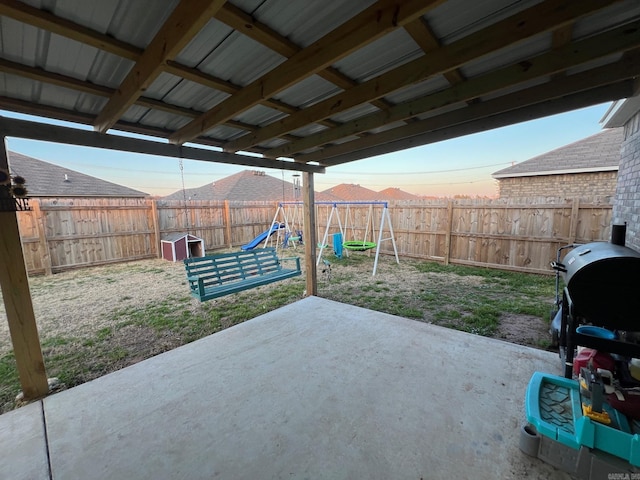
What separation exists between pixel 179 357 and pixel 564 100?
4104mm

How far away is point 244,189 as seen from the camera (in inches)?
776

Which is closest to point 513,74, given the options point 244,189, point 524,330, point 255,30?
point 255,30

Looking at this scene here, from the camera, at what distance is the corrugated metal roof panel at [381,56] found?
146 centimetres

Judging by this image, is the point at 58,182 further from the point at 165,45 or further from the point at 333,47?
the point at 333,47

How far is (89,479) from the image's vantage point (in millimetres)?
1475

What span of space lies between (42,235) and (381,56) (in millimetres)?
8393

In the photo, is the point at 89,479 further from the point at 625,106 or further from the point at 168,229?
the point at 168,229

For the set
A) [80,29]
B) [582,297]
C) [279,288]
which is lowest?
[279,288]

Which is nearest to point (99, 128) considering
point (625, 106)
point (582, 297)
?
point (582, 297)

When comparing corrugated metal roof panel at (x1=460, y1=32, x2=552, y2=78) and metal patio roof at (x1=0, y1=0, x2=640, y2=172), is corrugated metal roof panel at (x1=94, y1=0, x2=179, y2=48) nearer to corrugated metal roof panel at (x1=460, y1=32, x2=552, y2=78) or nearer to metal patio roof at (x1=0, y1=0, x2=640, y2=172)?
metal patio roof at (x1=0, y1=0, x2=640, y2=172)

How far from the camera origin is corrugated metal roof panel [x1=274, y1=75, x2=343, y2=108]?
1.90 metres

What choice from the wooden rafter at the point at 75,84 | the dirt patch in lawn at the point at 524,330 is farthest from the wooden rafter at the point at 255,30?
the dirt patch in lawn at the point at 524,330

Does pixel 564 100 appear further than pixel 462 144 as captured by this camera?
No

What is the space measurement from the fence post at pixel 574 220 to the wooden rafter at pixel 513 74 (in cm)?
513
